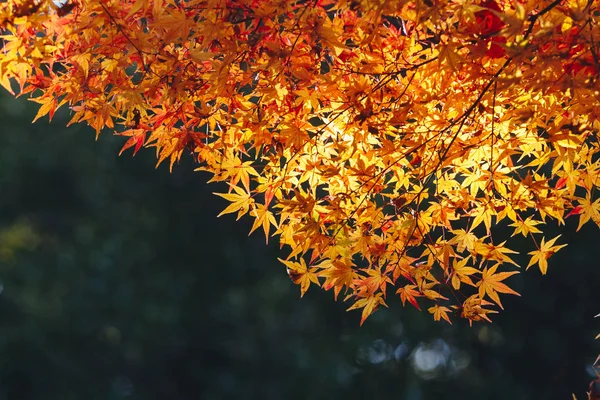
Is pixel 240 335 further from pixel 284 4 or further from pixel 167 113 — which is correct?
pixel 284 4

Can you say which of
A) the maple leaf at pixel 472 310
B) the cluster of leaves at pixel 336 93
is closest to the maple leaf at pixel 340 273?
the cluster of leaves at pixel 336 93

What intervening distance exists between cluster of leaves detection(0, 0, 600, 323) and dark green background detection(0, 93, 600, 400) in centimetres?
254

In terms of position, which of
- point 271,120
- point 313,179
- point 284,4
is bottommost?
point 313,179

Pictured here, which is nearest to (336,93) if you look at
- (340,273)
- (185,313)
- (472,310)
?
(340,273)

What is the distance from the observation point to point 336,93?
1.63 metres

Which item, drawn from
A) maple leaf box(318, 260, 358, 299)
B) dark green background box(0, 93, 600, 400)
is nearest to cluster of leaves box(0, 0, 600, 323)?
maple leaf box(318, 260, 358, 299)

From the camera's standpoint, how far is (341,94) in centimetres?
162

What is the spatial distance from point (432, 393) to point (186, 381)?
155cm

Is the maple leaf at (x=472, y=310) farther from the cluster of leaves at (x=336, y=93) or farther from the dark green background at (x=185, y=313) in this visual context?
the dark green background at (x=185, y=313)

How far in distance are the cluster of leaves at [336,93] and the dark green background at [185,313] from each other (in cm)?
254

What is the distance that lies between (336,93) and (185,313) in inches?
123

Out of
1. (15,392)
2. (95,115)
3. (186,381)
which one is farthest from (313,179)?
(15,392)

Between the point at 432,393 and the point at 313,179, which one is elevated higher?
the point at 313,179

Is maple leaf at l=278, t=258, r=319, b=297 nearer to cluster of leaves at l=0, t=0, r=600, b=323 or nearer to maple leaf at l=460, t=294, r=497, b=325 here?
cluster of leaves at l=0, t=0, r=600, b=323
